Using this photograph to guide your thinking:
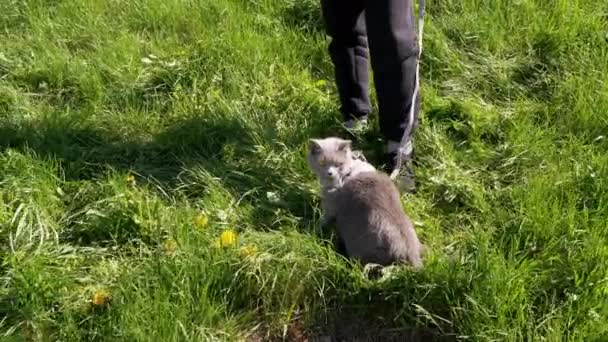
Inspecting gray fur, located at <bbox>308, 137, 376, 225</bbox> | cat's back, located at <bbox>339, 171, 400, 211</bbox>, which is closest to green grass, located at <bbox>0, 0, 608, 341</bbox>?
gray fur, located at <bbox>308, 137, 376, 225</bbox>

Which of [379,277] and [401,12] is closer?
[379,277]

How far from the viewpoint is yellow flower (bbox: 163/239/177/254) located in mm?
2811

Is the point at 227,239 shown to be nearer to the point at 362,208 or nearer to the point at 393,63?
the point at 362,208

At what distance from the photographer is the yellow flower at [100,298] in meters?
2.57

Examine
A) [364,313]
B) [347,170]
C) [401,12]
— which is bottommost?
[364,313]

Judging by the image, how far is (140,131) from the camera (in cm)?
374

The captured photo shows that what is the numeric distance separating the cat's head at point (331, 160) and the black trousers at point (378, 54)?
0.32 metres

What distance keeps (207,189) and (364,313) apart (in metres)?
1.05

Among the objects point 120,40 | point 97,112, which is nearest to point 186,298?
point 97,112

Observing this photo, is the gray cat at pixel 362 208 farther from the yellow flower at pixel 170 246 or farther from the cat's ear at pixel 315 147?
the yellow flower at pixel 170 246

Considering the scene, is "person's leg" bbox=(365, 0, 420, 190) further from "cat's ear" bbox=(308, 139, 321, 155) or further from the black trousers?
"cat's ear" bbox=(308, 139, 321, 155)

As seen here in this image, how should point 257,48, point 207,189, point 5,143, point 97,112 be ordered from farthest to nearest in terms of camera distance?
point 257,48
point 97,112
point 5,143
point 207,189

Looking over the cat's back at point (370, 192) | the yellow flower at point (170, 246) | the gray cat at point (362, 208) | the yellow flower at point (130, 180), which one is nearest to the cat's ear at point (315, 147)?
the gray cat at point (362, 208)

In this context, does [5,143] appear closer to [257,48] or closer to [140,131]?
[140,131]
